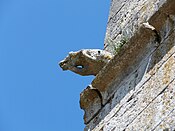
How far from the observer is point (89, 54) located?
644 cm

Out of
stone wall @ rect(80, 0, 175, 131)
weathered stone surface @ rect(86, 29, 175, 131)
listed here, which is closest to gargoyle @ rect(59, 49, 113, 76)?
stone wall @ rect(80, 0, 175, 131)

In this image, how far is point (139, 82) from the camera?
568 cm

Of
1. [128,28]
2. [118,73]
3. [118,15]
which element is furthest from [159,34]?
[118,15]

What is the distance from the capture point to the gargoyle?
6.35 meters

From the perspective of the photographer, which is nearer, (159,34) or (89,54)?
(159,34)

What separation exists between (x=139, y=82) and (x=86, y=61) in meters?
0.85

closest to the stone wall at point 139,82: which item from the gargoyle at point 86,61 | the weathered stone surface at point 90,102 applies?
the weathered stone surface at point 90,102

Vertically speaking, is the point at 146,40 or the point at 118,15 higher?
the point at 118,15

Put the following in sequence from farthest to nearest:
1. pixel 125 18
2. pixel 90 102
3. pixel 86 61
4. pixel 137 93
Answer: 1. pixel 125 18
2. pixel 86 61
3. pixel 90 102
4. pixel 137 93

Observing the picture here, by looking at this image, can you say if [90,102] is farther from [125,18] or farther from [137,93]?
[125,18]

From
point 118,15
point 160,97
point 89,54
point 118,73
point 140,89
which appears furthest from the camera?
point 118,15

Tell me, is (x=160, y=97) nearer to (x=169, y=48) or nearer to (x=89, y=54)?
(x=169, y=48)

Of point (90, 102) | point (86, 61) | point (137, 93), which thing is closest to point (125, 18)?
point (86, 61)

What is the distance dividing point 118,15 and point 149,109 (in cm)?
209
